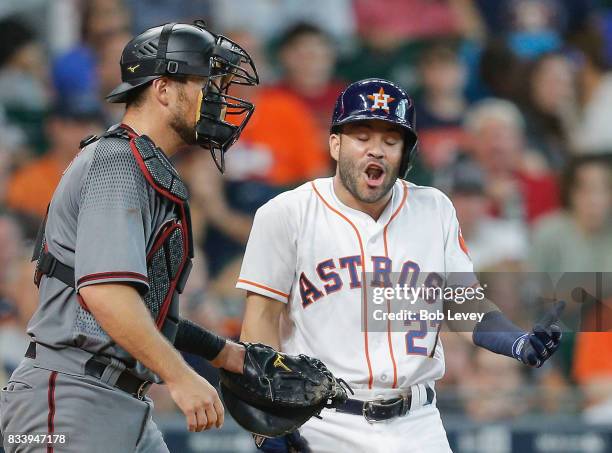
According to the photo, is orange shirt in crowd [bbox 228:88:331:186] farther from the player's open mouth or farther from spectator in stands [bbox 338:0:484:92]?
the player's open mouth

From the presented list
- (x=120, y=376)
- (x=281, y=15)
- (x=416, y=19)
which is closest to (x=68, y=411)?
(x=120, y=376)

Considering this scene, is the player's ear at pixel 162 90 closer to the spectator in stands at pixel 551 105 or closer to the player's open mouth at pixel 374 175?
the player's open mouth at pixel 374 175

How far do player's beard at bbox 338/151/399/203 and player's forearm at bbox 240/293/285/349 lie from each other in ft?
1.72

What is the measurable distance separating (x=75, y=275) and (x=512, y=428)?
4.24 metres

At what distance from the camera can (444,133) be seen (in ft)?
26.8

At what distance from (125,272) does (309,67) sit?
577 centimetres

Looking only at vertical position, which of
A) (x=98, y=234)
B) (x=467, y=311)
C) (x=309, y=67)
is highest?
(x=309, y=67)

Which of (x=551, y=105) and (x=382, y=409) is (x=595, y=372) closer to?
(x=551, y=105)

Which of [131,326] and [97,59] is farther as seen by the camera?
[97,59]

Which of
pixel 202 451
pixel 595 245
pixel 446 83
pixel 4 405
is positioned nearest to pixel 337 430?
pixel 4 405

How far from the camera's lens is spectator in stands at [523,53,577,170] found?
8352mm

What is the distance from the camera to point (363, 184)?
4012mm

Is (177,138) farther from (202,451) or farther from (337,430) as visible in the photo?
(202,451)

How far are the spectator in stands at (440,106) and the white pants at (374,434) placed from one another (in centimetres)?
432
